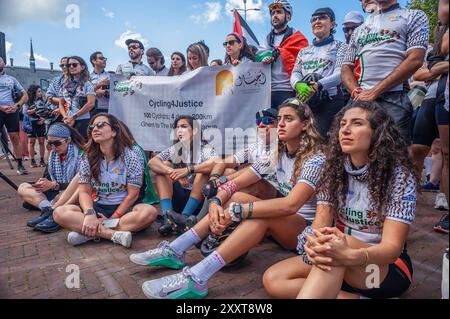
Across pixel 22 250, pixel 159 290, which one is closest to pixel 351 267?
pixel 159 290

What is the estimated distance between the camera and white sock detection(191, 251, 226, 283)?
2.26 m

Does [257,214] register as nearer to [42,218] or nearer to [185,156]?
[185,156]

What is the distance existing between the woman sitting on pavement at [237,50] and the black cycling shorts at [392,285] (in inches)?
142

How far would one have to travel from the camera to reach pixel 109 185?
3633mm

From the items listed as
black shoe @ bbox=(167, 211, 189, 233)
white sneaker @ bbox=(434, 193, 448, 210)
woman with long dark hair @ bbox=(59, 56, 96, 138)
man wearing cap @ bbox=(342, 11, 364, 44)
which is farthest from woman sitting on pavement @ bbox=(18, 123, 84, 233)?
white sneaker @ bbox=(434, 193, 448, 210)

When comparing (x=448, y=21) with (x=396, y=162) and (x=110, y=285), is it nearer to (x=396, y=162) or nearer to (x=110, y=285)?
(x=396, y=162)

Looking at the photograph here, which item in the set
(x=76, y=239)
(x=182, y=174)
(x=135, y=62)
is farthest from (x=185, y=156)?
(x=135, y=62)

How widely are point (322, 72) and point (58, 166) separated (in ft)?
11.3

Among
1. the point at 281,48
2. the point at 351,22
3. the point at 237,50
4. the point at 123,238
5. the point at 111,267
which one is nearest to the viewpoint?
the point at 111,267

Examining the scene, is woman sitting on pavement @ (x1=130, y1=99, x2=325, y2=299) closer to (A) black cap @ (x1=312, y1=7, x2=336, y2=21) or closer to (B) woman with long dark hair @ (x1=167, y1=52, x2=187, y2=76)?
(A) black cap @ (x1=312, y1=7, x2=336, y2=21)

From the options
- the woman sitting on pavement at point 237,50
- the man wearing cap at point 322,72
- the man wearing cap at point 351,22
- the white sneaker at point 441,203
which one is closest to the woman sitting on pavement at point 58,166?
the woman sitting on pavement at point 237,50

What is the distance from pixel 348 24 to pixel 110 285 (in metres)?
4.90

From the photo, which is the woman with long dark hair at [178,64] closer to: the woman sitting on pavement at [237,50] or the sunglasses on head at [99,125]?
the woman sitting on pavement at [237,50]

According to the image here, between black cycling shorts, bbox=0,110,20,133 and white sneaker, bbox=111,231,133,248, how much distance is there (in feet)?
17.8
